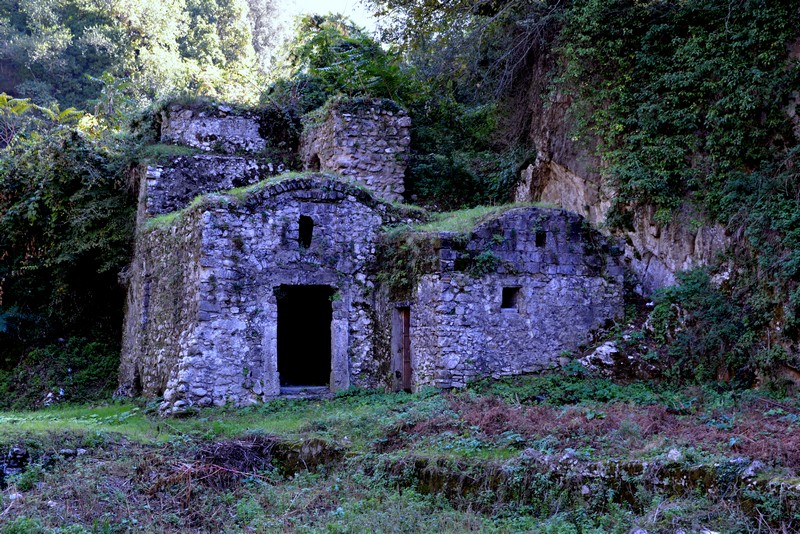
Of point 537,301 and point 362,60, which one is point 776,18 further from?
point 362,60

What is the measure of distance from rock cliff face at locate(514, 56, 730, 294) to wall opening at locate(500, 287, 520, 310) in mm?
2958

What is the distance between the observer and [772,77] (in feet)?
42.4

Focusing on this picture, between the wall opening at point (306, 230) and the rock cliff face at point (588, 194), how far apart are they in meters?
5.87

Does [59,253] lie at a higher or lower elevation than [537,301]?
higher

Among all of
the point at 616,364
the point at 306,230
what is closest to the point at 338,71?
the point at 306,230

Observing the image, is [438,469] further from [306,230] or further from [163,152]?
[163,152]

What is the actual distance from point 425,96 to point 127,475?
13871 millimetres

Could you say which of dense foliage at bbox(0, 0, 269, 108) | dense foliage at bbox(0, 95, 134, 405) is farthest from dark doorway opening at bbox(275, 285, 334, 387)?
dense foliage at bbox(0, 0, 269, 108)

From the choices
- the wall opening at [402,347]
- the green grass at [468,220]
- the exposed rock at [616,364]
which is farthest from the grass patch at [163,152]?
the exposed rock at [616,364]

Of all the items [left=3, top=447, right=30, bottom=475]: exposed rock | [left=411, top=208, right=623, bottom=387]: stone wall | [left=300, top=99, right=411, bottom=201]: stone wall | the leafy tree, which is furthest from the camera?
the leafy tree

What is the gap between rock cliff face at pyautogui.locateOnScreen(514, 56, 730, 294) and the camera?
14.1 meters

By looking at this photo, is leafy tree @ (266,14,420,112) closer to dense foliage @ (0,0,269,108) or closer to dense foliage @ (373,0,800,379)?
dense foliage @ (373,0,800,379)

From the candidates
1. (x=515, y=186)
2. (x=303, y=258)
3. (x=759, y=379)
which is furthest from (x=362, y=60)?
(x=759, y=379)

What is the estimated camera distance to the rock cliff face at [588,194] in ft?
46.3
